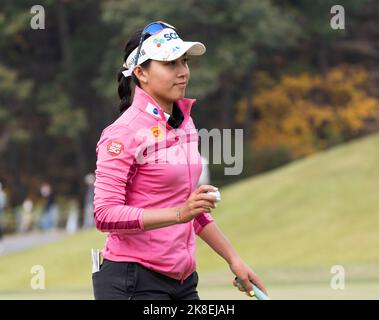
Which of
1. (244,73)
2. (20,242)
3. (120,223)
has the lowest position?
(120,223)

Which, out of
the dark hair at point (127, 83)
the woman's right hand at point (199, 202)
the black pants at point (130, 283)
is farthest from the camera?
the dark hair at point (127, 83)

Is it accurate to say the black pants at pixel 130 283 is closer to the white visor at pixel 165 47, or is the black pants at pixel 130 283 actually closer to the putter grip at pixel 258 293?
the putter grip at pixel 258 293

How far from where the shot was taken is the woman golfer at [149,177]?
5.09 meters

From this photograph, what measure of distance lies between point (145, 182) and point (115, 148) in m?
0.22

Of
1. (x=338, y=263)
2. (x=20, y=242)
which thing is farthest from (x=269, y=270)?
(x=20, y=242)

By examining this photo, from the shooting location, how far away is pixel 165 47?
527cm

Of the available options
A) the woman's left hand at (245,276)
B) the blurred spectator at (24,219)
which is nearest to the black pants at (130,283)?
the woman's left hand at (245,276)

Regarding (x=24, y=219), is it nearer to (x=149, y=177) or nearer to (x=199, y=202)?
(x=149, y=177)

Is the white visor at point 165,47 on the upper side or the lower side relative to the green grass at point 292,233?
lower

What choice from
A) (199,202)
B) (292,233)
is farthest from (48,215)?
(199,202)

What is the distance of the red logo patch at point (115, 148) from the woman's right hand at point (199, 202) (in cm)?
40
